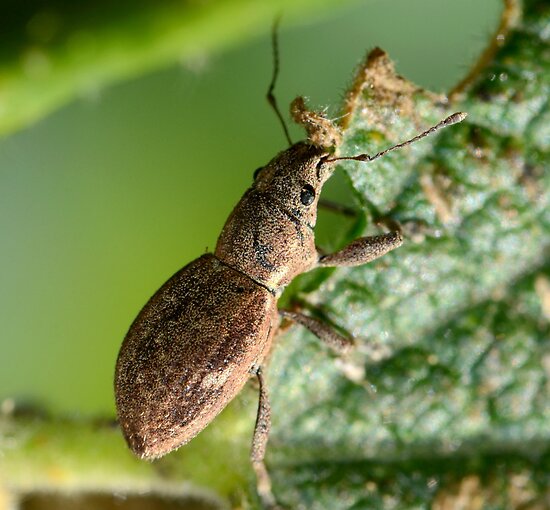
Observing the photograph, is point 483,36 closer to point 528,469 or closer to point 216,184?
point 216,184

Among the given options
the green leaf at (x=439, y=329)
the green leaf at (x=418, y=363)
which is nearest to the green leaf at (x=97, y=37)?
the green leaf at (x=418, y=363)

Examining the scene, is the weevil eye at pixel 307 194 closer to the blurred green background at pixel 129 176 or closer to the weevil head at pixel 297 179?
the weevil head at pixel 297 179

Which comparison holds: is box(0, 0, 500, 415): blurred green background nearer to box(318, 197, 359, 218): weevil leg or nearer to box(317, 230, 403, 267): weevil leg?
box(318, 197, 359, 218): weevil leg

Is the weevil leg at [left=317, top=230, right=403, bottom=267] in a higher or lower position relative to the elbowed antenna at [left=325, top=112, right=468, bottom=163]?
lower

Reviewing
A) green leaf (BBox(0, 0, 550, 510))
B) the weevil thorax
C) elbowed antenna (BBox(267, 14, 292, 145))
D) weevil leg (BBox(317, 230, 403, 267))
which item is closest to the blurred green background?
elbowed antenna (BBox(267, 14, 292, 145))

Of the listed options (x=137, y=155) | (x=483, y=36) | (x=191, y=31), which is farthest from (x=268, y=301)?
(x=483, y=36)

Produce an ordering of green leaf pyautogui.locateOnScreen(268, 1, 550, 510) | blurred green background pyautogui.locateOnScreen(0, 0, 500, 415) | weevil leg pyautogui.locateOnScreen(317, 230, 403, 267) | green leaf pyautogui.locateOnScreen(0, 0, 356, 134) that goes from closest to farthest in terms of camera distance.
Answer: green leaf pyautogui.locateOnScreen(0, 0, 356, 134) → green leaf pyautogui.locateOnScreen(268, 1, 550, 510) → weevil leg pyautogui.locateOnScreen(317, 230, 403, 267) → blurred green background pyautogui.locateOnScreen(0, 0, 500, 415)

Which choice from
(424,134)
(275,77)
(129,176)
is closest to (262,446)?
(129,176)
